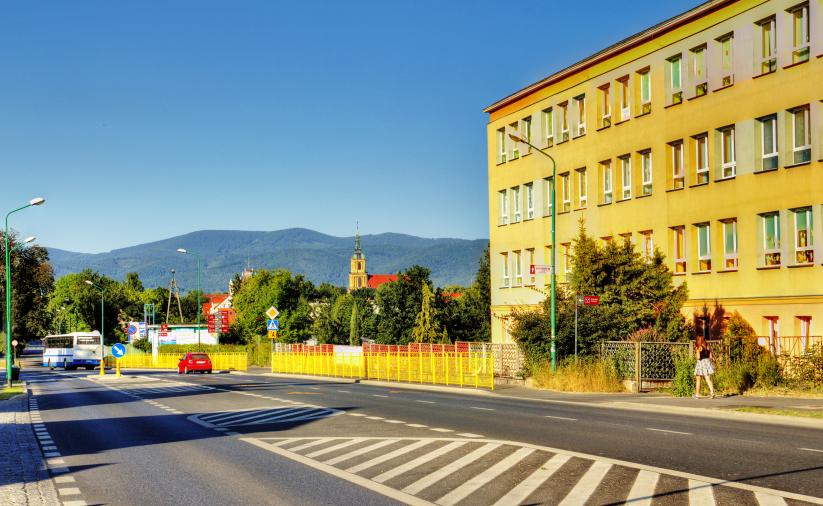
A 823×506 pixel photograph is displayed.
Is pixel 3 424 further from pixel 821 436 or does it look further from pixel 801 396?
pixel 801 396

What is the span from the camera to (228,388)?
3841 cm

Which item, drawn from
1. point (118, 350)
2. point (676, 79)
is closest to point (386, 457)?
point (676, 79)

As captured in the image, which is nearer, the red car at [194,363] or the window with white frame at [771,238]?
the window with white frame at [771,238]

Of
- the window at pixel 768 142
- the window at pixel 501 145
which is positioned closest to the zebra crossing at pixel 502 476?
the window at pixel 768 142

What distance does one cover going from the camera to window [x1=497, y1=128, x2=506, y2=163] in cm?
5662

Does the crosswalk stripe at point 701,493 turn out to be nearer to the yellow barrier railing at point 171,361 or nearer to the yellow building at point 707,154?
the yellow building at point 707,154

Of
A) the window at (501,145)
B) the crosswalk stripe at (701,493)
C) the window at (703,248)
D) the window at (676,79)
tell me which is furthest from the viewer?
→ the window at (501,145)

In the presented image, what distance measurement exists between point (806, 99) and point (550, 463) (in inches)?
989

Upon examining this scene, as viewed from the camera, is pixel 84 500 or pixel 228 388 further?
pixel 228 388

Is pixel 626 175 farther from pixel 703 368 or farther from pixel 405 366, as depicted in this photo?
pixel 703 368

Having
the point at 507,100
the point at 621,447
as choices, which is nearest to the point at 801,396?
the point at 621,447

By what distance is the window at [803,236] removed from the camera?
34438mm

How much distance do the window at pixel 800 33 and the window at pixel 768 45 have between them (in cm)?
83

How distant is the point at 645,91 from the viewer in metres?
43.9
